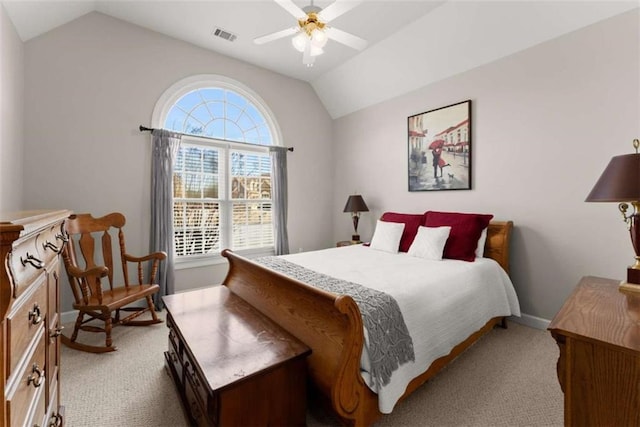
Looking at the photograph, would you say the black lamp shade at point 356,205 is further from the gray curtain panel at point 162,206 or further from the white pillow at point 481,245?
the gray curtain panel at point 162,206

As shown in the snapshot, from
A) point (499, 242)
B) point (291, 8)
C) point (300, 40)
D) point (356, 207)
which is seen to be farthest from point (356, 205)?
point (291, 8)

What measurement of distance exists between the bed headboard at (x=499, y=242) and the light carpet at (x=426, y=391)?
0.75 metres

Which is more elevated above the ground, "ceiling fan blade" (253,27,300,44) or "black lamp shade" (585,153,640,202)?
"ceiling fan blade" (253,27,300,44)

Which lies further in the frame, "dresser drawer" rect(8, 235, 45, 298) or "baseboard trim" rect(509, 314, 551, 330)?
"baseboard trim" rect(509, 314, 551, 330)

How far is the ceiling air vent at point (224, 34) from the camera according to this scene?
332 cm

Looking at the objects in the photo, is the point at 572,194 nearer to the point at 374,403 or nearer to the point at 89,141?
the point at 374,403

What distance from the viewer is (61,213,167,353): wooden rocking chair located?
2.34 metres

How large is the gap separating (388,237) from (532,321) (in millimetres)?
1601

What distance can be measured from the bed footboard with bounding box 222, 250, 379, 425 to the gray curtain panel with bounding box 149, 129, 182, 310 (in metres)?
2.06

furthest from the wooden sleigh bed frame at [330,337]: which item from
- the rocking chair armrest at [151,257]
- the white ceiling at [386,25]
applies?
Answer: the white ceiling at [386,25]

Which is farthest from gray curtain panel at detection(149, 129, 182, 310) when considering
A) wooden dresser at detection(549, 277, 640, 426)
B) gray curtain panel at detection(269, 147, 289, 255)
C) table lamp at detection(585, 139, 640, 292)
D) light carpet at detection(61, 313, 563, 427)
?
table lamp at detection(585, 139, 640, 292)

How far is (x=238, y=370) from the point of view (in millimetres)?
1285

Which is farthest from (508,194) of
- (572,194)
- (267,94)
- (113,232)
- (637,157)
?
(113,232)

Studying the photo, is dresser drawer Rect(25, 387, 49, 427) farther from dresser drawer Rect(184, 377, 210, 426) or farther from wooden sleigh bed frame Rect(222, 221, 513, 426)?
wooden sleigh bed frame Rect(222, 221, 513, 426)
